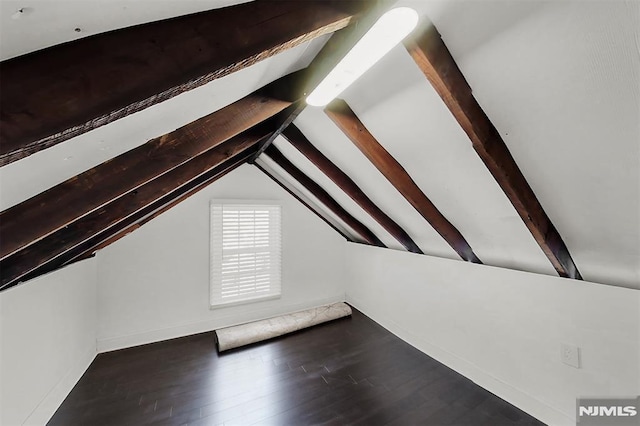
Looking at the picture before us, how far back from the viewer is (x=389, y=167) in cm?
205

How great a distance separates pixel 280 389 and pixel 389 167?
7.32 feet

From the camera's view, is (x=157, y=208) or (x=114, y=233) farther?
(x=157, y=208)

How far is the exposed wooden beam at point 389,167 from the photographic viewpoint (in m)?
1.87

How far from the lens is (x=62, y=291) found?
225 centimetres

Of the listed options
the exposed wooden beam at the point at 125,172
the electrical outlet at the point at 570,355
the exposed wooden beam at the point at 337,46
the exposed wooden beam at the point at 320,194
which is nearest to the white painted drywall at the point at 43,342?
the exposed wooden beam at the point at 125,172

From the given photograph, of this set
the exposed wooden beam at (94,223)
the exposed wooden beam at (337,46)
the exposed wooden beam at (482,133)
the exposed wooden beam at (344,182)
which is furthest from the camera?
the exposed wooden beam at (344,182)

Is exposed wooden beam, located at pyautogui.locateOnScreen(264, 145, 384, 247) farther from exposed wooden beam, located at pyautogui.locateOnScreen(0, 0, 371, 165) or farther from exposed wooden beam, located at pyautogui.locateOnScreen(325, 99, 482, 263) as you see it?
exposed wooden beam, located at pyautogui.locateOnScreen(0, 0, 371, 165)

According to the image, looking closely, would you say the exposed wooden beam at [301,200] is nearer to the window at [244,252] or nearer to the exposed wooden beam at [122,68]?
the window at [244,252]

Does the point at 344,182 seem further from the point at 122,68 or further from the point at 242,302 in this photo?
the point at 242,302

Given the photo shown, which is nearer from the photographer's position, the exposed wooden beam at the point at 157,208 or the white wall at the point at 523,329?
the white wall at the point at 523,329

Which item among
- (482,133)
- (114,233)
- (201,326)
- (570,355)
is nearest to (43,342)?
(114,233)

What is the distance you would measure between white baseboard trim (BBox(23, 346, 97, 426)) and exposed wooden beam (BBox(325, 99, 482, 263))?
296cm

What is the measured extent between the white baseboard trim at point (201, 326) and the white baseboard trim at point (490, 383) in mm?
1638

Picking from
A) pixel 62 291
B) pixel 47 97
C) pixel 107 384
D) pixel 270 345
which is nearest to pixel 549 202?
pixel 47 97
